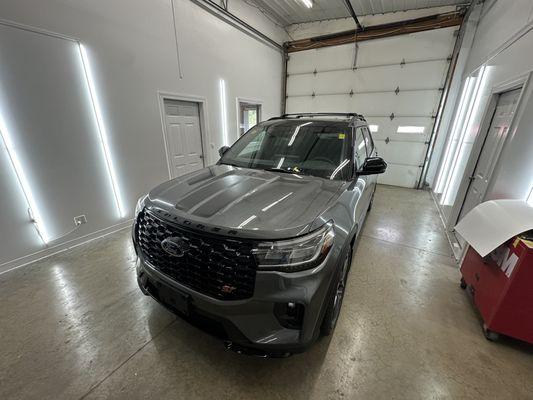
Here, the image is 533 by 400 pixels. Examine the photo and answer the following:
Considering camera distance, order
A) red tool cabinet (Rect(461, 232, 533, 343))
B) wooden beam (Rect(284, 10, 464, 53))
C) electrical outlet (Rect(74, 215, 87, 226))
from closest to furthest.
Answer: red tool cabinet (Rect(461, 232, 533, 343))
electrical outlet (Rect(74, 215, 87, 226))
wooden beam (Rect(284, 10, 464, 53))

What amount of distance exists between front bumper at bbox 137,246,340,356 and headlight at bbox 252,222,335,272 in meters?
0.03

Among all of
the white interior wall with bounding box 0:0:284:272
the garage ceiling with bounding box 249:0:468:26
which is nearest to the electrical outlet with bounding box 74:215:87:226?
the white interior wall with bounding box 0:0:284:272

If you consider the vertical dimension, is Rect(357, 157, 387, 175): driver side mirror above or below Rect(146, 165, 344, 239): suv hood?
above

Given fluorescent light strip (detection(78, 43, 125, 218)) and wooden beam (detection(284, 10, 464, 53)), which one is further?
wooden beam (detection(284, 10, 464, 53))

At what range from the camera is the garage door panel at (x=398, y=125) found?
18.7ft

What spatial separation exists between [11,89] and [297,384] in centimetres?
378

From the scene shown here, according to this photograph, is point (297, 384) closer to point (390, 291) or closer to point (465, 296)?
point (390, 291)

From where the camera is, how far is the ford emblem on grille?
128cm

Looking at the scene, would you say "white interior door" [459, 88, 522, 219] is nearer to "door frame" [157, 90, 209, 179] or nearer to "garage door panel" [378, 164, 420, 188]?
"garage door panel" [378, 164, 420, 188]

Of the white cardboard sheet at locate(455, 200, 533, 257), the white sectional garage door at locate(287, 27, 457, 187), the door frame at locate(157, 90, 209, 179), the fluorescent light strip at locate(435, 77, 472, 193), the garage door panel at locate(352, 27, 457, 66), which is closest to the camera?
the white cardboard sheet at locate(455, 200, 533, 257)

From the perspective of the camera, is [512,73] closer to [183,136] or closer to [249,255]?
[249,255]

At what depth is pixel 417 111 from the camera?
570 centimetres

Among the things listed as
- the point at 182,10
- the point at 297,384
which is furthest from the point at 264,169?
the point at 182,10

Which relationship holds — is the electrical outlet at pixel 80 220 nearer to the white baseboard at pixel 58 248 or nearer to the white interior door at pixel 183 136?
the white baseboard at pixel 58 248
